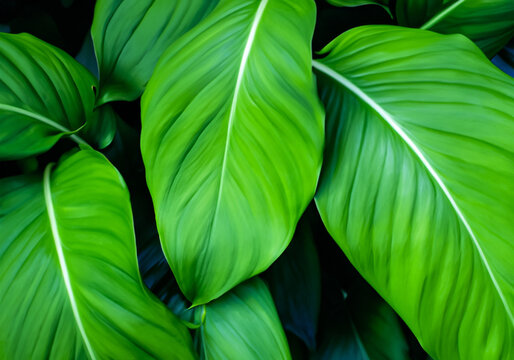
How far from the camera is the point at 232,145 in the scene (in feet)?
1.85

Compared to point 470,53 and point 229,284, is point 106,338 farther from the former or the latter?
point 470,53

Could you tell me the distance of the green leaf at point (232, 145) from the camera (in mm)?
541

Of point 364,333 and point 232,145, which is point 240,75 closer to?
point 232,145

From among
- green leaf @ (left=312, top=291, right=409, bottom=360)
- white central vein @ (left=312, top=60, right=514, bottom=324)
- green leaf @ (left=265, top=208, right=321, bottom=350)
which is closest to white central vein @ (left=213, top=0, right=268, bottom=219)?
white central vein @ (left=312, top=60, right=514, bottom=324)

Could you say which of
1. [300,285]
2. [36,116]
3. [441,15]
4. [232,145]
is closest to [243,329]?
[300,285]

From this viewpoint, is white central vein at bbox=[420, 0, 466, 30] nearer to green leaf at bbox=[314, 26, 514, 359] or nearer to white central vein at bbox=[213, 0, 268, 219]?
green leaf at bbox=[314, 26, 514, 359]

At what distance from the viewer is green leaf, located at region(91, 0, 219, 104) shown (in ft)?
2.43

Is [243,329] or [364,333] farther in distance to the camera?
[364,333]

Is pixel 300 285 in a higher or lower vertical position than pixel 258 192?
lower

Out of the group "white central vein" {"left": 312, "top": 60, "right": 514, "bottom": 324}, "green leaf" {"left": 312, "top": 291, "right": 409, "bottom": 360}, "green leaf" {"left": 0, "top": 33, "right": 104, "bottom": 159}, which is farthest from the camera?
"green leaf" {"left": 312, "top": 291, "right": 409, "bottom": 360}

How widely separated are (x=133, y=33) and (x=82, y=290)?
0.42 meters

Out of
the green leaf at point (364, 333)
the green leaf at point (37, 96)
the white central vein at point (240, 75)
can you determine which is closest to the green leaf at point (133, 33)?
the green leaf at point (37, 96)

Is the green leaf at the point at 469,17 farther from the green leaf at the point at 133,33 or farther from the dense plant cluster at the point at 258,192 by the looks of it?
the green leaf at the point at 133,33

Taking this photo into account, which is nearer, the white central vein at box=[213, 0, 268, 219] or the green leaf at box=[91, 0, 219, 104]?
the white central vein at box=[213, 0, 268, 219]
